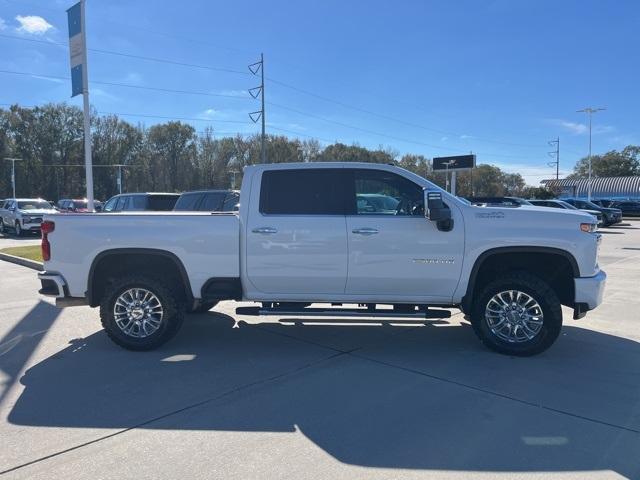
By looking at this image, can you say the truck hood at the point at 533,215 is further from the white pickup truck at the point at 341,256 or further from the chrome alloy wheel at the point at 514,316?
the chrome alloy wheel at the point at 514,316

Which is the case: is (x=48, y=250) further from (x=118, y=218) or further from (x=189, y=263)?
(x=189, y=263)

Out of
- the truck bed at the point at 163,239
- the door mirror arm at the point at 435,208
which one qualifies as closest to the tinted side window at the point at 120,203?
the truck bed at the point at 163,239

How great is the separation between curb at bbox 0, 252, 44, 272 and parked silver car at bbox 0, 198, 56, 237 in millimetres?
7825

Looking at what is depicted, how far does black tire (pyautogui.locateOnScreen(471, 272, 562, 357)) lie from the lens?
536cm

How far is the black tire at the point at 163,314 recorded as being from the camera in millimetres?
5609

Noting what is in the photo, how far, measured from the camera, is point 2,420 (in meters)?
3.98

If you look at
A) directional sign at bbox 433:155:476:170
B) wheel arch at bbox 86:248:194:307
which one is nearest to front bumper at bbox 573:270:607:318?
wheel arch at bbox 86:248:194:307

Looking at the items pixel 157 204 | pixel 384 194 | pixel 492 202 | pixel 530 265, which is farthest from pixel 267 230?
pixel 157 204

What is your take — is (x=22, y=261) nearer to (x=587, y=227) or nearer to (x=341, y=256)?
(x=341, y=256)

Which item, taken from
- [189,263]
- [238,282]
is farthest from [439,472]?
[189,263]

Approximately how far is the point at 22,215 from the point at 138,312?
66.8ft

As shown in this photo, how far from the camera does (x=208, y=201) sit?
12.4 meters

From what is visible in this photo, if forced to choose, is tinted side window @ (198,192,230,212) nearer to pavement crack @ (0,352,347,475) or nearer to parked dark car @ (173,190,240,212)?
parked dark car @ (173,190,240,212)

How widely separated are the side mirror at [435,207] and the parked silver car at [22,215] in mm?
20942
